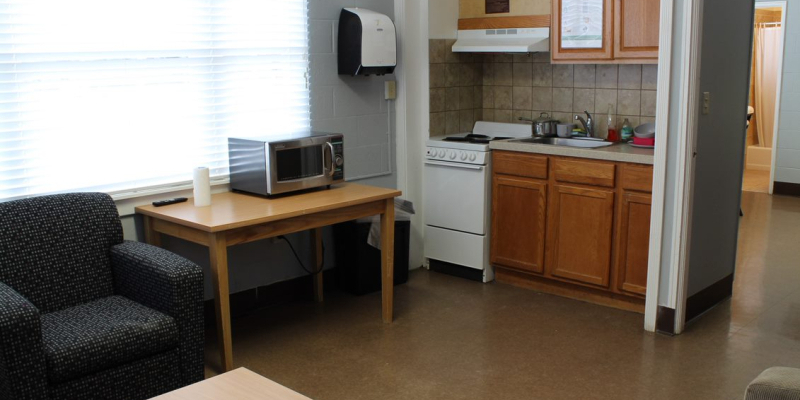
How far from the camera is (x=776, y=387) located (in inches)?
76.0

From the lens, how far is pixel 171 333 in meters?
3.04

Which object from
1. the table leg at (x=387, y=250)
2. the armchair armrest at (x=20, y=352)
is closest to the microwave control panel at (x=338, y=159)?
the table leg at (x=387, y=250)

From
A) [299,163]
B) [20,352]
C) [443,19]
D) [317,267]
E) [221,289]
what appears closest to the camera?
[20,352]

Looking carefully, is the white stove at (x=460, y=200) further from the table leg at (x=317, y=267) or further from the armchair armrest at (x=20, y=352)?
the armchair armrest at (x=20, y=352)

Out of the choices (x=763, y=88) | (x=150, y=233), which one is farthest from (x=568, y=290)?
(x=763, y=88)

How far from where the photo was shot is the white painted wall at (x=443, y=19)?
197 inches

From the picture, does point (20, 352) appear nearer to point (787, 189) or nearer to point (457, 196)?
point (457, 196)

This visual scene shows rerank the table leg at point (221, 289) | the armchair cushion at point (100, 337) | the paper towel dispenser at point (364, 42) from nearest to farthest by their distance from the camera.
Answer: the armchair cushion at point (100, 337)
the table leg at point (221, 289)
the paper towel dispenser at point (364, 42)

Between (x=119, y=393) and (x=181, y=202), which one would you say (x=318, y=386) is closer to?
(x=119, y=393)

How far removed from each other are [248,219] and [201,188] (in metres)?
0.42

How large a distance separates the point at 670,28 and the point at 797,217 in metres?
3.97

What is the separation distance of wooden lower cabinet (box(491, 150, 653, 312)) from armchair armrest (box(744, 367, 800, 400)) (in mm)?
2236

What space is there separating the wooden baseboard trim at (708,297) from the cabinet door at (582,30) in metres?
1.44

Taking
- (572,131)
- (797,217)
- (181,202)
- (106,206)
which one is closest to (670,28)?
(572,131)
